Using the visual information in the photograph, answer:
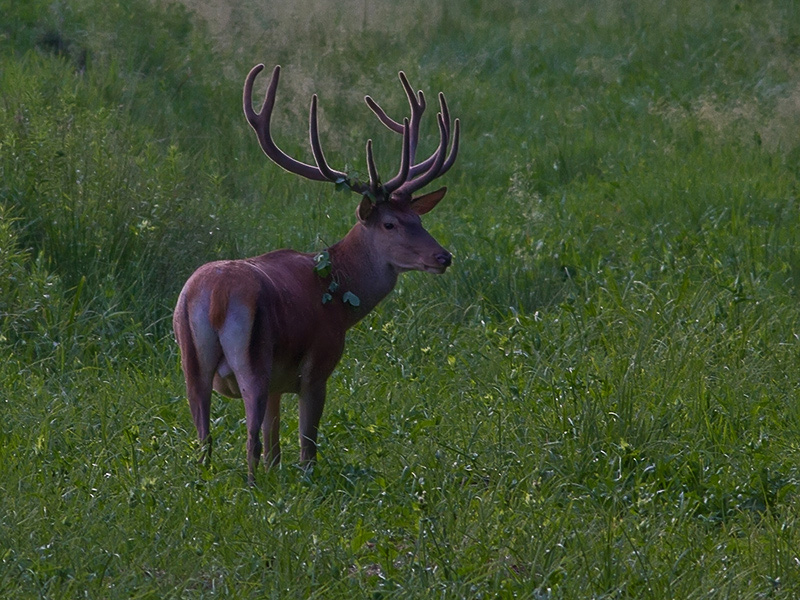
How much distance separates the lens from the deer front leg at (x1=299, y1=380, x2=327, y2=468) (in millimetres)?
4727

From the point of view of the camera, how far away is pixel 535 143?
10023 mm

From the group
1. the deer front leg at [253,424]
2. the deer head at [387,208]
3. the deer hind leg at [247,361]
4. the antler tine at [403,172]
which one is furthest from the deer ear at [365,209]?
the deer front leg at [253,424]

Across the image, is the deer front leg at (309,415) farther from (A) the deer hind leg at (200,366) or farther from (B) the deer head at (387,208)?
(B) the deer head at (387,208)

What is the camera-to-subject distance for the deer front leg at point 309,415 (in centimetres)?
473

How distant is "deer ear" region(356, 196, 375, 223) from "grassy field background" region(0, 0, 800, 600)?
81 cm

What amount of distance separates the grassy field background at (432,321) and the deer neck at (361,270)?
49 centimetres

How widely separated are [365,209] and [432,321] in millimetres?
1657

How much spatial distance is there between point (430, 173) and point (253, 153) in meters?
4.32

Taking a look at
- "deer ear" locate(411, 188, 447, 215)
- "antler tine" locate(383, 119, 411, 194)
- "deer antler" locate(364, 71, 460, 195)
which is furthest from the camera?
"deer ear" locate(411, 188, 447, 215)

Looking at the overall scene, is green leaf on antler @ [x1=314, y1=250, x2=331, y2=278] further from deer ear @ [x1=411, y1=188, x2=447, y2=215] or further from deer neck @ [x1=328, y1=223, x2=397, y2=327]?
deer ear @ [x1=411, y1=188, x2=447, y2=215]

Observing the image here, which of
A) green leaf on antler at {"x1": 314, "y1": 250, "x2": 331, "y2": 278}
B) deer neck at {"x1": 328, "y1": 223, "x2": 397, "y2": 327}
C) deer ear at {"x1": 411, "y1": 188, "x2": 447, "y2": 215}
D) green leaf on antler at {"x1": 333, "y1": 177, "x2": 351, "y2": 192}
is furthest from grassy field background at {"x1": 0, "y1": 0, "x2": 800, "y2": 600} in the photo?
green leaf on antler at {"x1": 333, "y1": 177, "x2": 351, "y2": 192}

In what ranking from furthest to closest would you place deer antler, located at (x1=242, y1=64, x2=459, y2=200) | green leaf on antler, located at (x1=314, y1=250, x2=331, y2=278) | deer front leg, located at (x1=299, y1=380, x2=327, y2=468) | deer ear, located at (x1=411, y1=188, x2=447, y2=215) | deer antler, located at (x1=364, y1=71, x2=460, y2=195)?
1. deer ear, located at (x1=411, y1=188, x2=447, y2=215)
2. deer antler, located at (x1=364, y1=71, x2=460, y2=195)
3. deer antler, located at (x1=242, y1=64, x2=459, y2=200)
4. green leaf on antler, located at (x1=314, y1=250, x2=331, y2=278)
5. deer front leg, located at (x1=299, y1=380, x2=327, y2=468)

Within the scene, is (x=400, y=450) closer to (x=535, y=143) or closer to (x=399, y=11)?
(x=535, y=143)

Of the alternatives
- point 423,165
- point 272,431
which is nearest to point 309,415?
point 272,431
